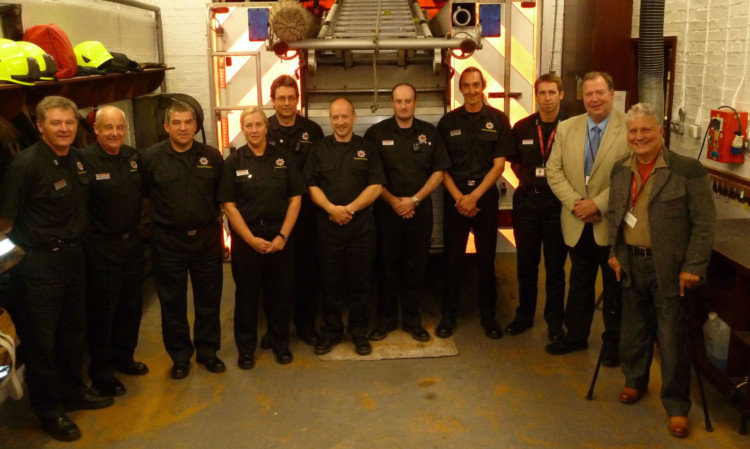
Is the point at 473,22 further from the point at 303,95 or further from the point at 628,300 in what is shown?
the point at 628,300

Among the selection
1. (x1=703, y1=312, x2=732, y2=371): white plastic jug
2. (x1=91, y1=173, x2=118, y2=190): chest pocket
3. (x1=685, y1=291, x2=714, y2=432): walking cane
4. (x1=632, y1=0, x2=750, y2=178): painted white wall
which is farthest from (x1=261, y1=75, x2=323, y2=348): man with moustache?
(x1=632, y1=0, x2=750, y2=178): painted white wall

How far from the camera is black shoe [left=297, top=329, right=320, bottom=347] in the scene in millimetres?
5154

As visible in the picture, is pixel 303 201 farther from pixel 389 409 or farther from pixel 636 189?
pixel 636 189

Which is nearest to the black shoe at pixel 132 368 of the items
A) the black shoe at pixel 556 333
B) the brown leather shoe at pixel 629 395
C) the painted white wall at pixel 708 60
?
the black shoe at pixel 556 333

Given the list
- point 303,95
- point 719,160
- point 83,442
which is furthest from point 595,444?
point 303,95

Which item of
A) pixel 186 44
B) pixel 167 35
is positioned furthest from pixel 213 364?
pixel 167 35

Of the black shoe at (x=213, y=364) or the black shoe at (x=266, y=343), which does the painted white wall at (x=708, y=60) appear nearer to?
the black shoe at (x=266, y=343)

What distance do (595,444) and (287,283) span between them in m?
2.19

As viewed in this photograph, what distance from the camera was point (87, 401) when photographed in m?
4.24

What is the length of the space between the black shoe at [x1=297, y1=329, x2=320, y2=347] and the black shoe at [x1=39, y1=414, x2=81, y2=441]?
1718 mm

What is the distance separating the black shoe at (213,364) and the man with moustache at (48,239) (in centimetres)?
97

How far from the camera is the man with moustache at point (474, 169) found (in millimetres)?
4969

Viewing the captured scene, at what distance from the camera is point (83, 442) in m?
3.87

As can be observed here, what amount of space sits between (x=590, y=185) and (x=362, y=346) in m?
1.88
